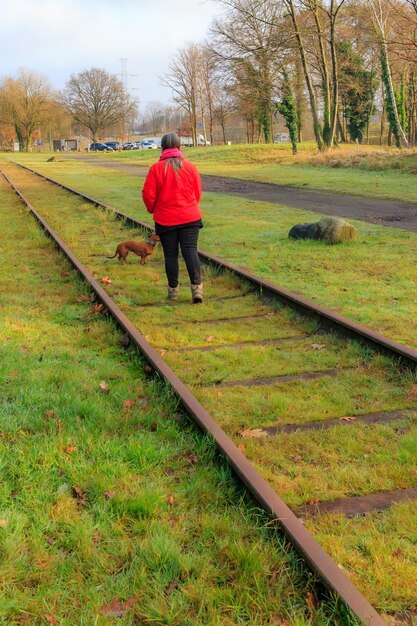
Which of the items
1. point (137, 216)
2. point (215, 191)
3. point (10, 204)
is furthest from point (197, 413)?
point (215, 191)

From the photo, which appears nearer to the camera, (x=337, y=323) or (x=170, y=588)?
(x=170, y=588)

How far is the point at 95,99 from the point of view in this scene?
9925 cm

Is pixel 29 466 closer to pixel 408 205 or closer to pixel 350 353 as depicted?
pixel 350 353

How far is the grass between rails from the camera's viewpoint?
270 inches

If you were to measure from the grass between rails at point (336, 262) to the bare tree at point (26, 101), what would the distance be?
94.6 m

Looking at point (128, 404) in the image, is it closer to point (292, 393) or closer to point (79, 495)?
point (79, 495)

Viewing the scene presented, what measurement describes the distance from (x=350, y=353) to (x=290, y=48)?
39.1m

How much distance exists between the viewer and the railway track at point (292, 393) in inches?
125

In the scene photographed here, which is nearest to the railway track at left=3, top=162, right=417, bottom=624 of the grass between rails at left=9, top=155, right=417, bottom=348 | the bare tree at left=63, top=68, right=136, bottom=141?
the grass between rails at left=9, top=155, right=417, bottom=348

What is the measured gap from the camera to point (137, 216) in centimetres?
1547

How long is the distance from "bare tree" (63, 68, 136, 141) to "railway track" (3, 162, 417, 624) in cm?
9791

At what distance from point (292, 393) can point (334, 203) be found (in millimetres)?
14009

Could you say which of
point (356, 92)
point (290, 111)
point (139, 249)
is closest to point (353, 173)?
point (139, 249)

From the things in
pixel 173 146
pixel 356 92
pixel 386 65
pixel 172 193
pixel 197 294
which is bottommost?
pixel 197 294
